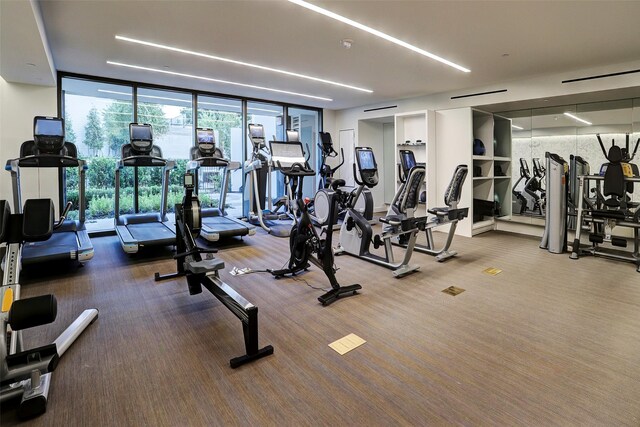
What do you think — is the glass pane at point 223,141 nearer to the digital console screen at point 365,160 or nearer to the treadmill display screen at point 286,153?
the treadmill display screen at point 286,153

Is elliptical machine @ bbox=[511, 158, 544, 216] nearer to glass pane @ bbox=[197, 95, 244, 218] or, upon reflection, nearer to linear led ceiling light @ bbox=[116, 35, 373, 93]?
linear led ceiling light @ bbox=[116, 35, 373, 93]

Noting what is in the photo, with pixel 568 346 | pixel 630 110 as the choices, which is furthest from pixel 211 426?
pixel 630 110

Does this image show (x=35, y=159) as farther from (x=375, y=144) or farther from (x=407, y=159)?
(x=375, y=144)

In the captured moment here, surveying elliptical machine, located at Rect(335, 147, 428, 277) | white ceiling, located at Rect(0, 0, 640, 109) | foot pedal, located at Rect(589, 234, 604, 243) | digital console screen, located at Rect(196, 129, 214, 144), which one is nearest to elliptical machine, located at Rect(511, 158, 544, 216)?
foot pedal, located at Rect(589, 234, 604, 243)

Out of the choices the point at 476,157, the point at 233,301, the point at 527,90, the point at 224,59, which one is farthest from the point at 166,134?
the point at 527,90

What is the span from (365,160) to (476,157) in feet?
9.10

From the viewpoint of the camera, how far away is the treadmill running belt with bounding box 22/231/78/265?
375cm

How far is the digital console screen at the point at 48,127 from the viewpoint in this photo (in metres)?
4.18

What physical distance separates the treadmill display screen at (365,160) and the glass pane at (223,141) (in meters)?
3.34

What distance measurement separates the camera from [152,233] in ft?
16.5

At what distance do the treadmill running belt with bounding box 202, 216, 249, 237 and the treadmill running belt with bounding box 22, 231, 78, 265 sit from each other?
1.81m

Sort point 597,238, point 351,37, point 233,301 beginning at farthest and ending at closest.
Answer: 1. point 597,238
2. point 351,37
3. point 233,301

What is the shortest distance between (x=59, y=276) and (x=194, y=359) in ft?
9.34

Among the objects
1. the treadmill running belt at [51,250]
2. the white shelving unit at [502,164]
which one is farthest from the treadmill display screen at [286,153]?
the white shelving unit at [502,164]
